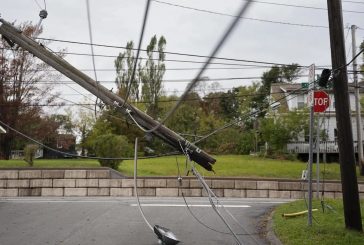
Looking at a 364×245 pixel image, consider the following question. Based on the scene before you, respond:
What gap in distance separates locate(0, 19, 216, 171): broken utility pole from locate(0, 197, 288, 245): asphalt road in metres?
1.74

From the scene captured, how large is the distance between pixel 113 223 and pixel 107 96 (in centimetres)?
348

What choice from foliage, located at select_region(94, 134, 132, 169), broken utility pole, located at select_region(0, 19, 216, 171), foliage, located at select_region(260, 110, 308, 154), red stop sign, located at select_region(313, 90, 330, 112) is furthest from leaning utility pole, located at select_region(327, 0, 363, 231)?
foliage, located at select_region(260, 110, 308, 154)

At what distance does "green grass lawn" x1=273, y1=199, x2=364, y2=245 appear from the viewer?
816 cm

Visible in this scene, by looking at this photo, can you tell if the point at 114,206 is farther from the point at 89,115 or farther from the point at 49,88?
the point at 89,115

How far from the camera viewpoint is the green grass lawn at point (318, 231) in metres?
8.16

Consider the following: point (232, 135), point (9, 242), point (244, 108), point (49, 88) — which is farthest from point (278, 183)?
point (244, 108)

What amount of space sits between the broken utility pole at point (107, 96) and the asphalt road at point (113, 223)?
68.4 inches

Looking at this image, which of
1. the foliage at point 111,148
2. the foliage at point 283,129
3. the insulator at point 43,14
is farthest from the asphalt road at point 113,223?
the foliage at point 283,129

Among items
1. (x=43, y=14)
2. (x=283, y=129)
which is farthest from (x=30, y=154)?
(x=283, y=129)

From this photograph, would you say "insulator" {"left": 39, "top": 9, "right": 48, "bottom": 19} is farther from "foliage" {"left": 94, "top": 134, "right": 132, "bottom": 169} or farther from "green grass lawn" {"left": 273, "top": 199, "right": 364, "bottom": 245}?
"foliage" {"left": 94, "top": 134, "right": 132, "bottom": 169}

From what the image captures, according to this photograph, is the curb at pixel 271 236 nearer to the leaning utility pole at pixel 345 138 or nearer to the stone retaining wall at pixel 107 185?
the leaning utility pole at pixel 345 138

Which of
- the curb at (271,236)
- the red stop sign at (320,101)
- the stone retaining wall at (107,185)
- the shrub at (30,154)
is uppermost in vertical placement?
the red stop sign at (320,101)

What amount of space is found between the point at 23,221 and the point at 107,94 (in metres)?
4.40

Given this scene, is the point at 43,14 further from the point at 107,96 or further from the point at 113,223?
the point at 113,223
